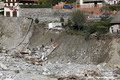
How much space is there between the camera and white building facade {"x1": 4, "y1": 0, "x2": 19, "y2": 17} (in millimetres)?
91250

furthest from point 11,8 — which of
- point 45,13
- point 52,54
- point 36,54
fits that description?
point 52,54

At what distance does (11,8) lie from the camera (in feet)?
301

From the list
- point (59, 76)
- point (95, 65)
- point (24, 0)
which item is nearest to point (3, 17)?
point (24, 0)

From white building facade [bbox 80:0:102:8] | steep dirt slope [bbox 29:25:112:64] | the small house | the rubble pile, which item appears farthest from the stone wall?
the rubble pile

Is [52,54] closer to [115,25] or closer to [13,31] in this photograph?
[115,25]

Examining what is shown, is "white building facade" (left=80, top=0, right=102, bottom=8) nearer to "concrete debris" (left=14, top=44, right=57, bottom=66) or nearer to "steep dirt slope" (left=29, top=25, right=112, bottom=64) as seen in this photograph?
"steep dirt slope" (left=29, top=25, right=112, bottom=64)

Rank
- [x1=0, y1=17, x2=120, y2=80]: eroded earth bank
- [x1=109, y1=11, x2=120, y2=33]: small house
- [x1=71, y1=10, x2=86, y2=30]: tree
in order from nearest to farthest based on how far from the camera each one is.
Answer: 1. [x1=0, y1=17, x2=120, y2=80]: eroded earth bank
2. [x1=109, y1=11, x2=120, y2=33]: small house
3. [x1=71, y1=10, x2=86, y2=30]: tree

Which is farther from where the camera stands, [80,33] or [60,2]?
[60,2]

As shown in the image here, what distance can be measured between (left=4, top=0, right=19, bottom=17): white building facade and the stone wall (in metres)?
1.92

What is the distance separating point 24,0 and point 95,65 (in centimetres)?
4207

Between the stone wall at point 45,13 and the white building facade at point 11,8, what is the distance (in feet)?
6.32

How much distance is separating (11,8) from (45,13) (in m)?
9.07

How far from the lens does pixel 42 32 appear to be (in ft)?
266

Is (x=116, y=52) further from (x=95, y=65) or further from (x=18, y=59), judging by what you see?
(x=18, y=59)
